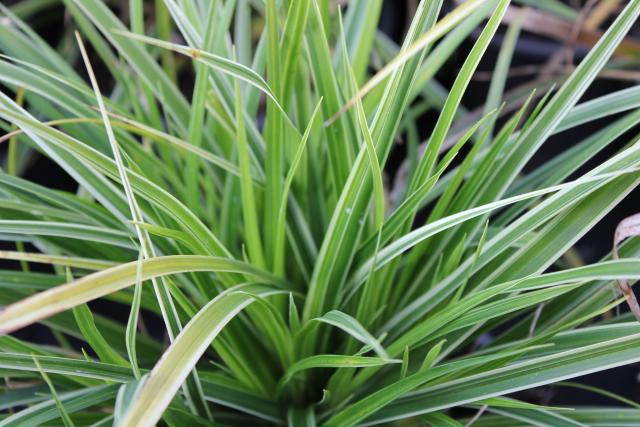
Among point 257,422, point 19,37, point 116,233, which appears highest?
point 19,37

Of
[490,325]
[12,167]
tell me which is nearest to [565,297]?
[490,325]

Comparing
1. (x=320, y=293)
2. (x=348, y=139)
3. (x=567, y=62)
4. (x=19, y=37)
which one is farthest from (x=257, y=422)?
(x=567, y=62)

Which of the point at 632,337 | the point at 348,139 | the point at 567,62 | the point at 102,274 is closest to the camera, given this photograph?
the point at 102,274

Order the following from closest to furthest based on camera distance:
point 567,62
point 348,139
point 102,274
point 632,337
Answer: point 102,274
point 632,337
point 348,139
point 567,62

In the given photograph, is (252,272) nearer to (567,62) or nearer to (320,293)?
(320,293)

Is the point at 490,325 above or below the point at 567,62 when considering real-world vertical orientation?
below

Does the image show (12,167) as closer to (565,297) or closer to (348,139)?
(348,139)

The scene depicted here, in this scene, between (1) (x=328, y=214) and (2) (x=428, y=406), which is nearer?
(2) (x=428, y=406)
